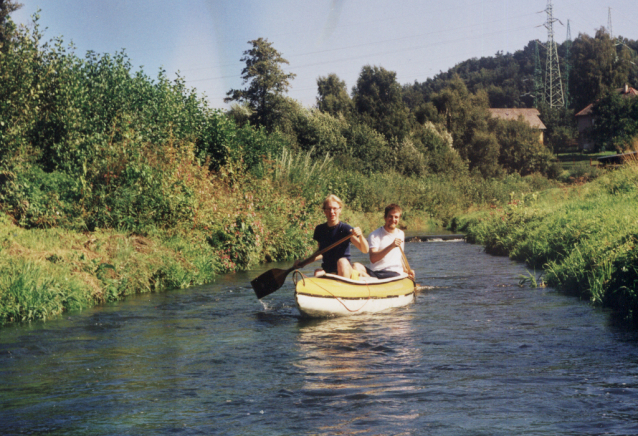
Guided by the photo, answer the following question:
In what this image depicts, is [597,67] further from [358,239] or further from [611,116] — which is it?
[358,239]

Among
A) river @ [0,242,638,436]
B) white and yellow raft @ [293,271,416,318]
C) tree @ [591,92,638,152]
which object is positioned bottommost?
river @ [0,242,638,436]

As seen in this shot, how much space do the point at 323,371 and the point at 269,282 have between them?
164 inches

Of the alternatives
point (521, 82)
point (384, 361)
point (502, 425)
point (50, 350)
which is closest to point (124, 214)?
point (50, 350)

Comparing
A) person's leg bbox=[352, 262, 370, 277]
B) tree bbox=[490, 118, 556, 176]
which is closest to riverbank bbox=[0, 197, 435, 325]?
person's leg bbox=[352, 262, 370, 277]

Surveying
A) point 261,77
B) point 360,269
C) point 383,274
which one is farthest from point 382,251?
point 261,77

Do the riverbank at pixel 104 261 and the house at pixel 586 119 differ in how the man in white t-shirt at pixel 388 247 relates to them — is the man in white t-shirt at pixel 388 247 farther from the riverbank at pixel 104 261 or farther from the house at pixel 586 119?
the house at pixel 586 119

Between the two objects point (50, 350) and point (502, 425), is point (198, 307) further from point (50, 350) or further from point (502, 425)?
point (502, 425)

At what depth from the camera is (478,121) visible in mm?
53844

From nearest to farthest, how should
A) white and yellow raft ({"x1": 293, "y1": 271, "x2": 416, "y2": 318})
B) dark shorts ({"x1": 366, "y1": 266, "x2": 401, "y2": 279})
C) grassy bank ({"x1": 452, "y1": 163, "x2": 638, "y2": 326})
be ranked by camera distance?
white and yellow raft ({"x1": 293, "y1": 271, "x2": 416, "y2": 318}), grassy bank ({"x1": 452, "y1": 163, "x2": 638, "y2": 326}), dark shorts ({"x1": 366, "y1": 266, "x2": 401, "y2": 279})

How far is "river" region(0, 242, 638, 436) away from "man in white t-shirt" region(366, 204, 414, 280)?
0.82 metres

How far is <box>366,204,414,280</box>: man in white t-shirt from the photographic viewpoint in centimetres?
1096

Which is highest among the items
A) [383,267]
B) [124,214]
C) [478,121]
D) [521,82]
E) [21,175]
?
[521,82]

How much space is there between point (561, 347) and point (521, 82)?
10566cm

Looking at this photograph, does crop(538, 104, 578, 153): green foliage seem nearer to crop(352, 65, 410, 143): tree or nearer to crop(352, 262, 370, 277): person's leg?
crop(352, 65, 410, 143): tree
